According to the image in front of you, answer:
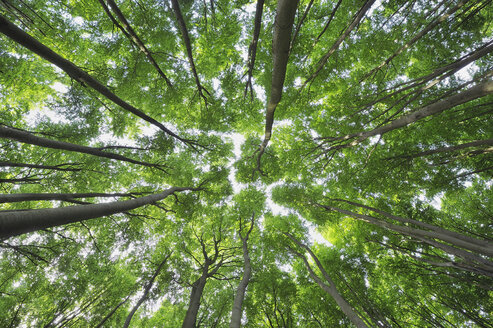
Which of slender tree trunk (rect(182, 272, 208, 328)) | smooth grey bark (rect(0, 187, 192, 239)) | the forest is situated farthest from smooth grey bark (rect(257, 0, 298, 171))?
slender tree trunk (rect(182, 272, 208, 328))

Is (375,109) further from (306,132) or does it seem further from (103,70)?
(103,70)

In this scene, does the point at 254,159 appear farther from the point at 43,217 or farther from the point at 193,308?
the point at 43,217

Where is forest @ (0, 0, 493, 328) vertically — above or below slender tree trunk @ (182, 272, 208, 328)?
above

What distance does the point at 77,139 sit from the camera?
755 cm

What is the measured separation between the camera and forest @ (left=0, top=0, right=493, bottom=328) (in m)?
5.49

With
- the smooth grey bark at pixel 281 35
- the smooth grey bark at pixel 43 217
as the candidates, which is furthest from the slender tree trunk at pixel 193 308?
the smooth grey bark at pixel 281 35

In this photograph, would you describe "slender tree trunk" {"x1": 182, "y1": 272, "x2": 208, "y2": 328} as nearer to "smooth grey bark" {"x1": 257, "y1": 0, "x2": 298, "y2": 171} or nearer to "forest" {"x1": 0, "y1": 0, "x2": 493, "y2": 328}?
"forest" {"x1": 0, "y1": 0, "x2": 493, "y2": 328}

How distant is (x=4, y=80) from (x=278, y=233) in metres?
13.7

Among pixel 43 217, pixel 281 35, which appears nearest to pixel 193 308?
pixel 43 217

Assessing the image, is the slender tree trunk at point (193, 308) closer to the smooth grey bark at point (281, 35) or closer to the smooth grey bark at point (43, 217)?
the smooth grey bark at point (43, 217)

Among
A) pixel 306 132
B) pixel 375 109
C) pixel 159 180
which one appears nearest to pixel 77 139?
pixel 159 180

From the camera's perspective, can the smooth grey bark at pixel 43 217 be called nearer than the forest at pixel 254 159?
Yes

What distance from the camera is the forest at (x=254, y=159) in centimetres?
549

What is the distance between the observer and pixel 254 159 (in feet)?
32.6
